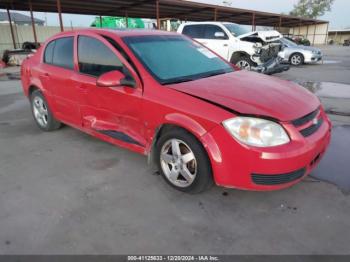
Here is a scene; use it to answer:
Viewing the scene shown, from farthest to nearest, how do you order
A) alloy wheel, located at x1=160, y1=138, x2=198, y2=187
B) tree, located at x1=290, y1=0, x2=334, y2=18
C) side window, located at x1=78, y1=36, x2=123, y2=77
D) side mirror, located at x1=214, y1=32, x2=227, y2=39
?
1. tree, located at x1=290, y1=0, x2=334, y2=18
2. side mirror, located at x1=214, y1=32, x2=227, y2=39
3. side window, located at x1=78, y1=36, x2=123, y2=77
4. alloy wheel, located at x1=160, y1=138, x2=198, y2=187

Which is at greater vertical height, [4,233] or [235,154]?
[235,154]

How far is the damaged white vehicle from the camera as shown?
33.6 ft

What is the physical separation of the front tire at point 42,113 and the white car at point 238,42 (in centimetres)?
739

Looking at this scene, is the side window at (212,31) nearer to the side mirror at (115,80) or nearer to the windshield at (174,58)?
the windshield at (174,58)

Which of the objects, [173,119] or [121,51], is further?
[121,51]

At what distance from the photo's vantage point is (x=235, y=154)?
8.05 ft

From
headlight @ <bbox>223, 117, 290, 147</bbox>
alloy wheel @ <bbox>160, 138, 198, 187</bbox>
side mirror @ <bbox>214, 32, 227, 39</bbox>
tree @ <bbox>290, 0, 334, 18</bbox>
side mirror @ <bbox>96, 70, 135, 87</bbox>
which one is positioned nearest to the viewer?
headlight @ <bbox>223, 117, 290, 147</bbox>

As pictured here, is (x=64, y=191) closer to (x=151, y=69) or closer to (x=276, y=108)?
(x=151, y=69)

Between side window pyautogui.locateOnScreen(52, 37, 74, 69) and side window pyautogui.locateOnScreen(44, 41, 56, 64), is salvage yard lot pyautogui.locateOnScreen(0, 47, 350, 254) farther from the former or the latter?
side window pyautogui.locateOnScreen(44, 41, 56, 64)

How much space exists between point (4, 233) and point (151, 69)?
2.00 metres

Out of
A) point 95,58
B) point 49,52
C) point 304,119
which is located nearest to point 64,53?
point 49,52

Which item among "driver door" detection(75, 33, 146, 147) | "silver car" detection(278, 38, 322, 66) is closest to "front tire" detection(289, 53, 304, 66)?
"silver car" detection(278, 38, 322, 66)

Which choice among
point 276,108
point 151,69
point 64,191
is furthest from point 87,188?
point 276,108

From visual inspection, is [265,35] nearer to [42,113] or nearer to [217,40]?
[217,40]
